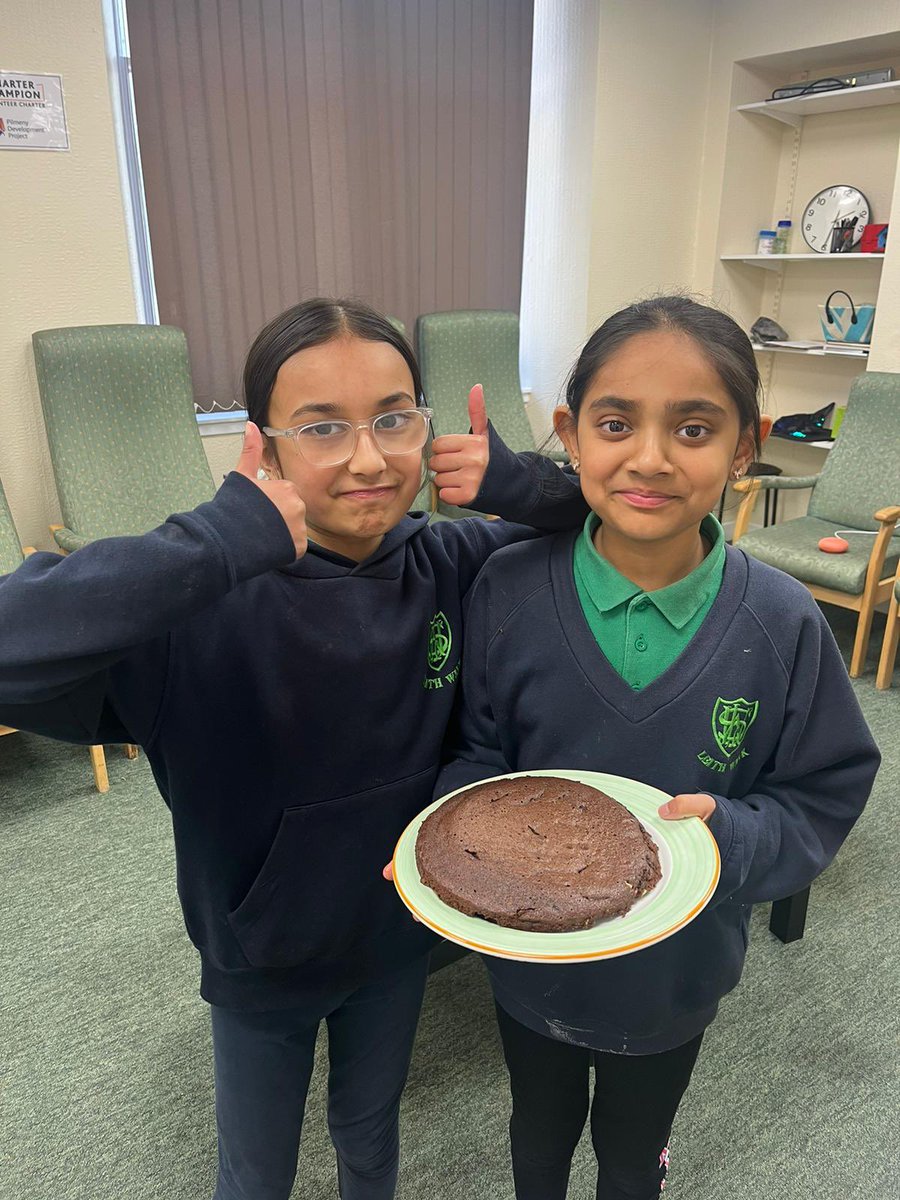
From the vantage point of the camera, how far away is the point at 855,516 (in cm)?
372

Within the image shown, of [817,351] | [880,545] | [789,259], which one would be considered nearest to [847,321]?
[817,351]

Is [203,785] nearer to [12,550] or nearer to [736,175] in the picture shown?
[12,550]

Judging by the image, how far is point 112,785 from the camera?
2629 millimetres

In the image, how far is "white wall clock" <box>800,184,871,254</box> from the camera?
4238 millimetres

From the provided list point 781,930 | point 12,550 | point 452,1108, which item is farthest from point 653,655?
point 12,550

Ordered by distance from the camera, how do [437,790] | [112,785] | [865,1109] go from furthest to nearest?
[112,785], [865,1109], [437,790]

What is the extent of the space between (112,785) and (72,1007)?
0.92 metres

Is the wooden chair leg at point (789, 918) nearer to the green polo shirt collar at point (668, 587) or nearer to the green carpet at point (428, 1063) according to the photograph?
the green carpet at point (428, 1063)

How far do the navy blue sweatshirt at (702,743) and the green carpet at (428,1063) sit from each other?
669mm

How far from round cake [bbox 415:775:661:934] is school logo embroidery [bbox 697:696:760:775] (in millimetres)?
119

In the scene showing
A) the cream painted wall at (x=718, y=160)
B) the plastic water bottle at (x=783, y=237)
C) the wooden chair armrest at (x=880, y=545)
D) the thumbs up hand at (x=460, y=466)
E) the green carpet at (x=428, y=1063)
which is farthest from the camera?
the plastic water bottle at (x=783, y=237)

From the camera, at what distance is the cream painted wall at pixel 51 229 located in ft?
9.41

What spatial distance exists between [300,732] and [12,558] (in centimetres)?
219

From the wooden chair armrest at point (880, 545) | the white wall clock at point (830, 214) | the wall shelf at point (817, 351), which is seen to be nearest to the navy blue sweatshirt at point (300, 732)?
the wooden chair armrest at point (880, 545)
